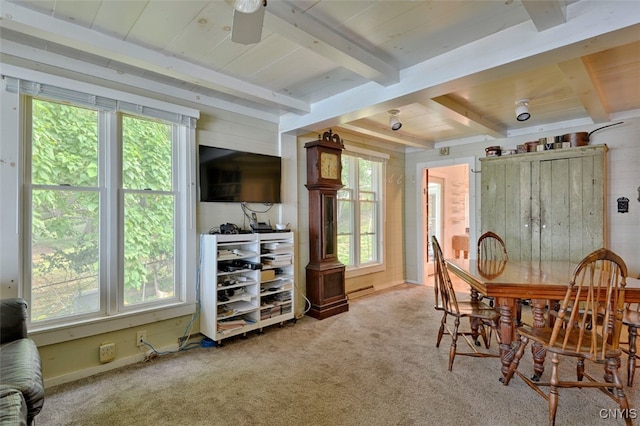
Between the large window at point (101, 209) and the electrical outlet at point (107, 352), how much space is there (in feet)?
0.77

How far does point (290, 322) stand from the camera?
3.57 meters

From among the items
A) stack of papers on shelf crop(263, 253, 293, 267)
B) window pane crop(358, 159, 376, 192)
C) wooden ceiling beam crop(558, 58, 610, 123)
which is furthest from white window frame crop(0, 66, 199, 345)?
wooden ceiling beam crop(558, 58, 610, 123)

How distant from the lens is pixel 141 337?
2.70m

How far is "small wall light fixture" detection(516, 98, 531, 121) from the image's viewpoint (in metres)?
3.15

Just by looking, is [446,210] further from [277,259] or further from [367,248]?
[277,259]

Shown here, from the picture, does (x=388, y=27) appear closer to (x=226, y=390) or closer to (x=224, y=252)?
(x=224, y=252)

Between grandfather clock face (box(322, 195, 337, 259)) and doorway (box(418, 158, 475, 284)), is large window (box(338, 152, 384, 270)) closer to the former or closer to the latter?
grandfather clock face (box(322, 195, 337, 259))

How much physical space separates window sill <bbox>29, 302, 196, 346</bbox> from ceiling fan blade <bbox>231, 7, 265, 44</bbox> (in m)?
2.30

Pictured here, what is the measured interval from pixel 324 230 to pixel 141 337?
2.15 meters

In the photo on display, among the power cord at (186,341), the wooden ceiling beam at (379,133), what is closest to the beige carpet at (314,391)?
the power cord at (186,341)

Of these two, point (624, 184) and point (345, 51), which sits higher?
point (345, 51)

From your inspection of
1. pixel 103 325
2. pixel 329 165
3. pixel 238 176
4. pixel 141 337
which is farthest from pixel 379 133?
pixel 103 325

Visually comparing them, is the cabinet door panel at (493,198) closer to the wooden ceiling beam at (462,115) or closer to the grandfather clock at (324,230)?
the wooden ceiling beam at (462,115)

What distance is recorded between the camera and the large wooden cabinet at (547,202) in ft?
11.7
